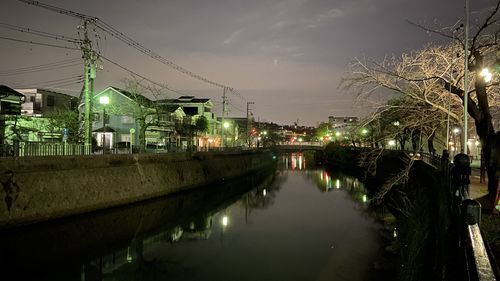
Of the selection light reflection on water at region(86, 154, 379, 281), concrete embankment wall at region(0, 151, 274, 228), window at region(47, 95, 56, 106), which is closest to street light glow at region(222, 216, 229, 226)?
light reflection on water at region(86, 154, 379, 281)

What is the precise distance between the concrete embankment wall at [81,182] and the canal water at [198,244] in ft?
2.54

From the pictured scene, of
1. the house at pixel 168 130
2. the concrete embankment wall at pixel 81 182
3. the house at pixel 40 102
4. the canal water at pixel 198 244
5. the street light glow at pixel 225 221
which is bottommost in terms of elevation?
the street light glow at pixel 225 221

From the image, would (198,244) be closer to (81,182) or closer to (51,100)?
(81,182)

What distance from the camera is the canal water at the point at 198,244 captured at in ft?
49.3

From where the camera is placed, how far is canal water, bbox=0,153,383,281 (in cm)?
1503

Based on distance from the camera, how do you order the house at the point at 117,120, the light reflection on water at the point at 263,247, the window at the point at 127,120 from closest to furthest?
the light reflection on water at the point at 263,247, the house at the point at 117,120, the window at the point at 127,120

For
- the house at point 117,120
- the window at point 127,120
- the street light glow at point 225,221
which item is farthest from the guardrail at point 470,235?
the window at point 127,120

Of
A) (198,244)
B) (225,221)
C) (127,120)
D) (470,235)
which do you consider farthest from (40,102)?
(470,235)

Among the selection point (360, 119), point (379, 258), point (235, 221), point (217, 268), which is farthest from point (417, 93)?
point (235, 221)

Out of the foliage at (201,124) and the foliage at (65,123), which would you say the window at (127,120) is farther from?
the foliage at (201,124)

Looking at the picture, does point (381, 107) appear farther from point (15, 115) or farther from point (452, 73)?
point (15, 115)

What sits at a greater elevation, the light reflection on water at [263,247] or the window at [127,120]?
the window at [127,120]

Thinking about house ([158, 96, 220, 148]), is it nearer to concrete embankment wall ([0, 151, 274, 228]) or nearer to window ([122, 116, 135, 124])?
window ([122, 116, 135, 124])

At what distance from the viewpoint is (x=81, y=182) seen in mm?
22672
